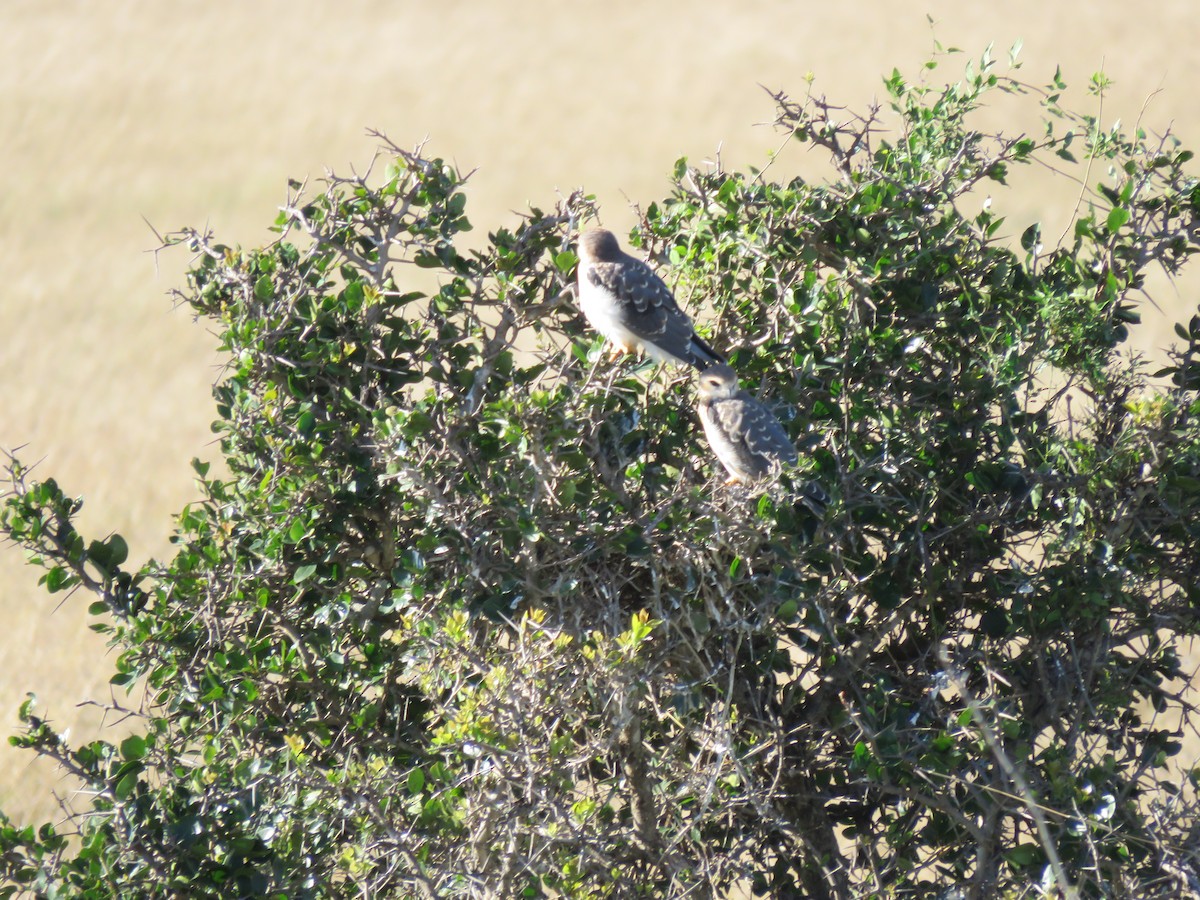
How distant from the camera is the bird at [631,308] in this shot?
423 cm

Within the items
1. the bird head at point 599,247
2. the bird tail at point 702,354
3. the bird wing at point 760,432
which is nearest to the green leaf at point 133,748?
the bird wing at point 760,432

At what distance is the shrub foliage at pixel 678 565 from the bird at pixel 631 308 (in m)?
0.11

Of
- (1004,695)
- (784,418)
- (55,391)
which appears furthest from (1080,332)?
(55,391)

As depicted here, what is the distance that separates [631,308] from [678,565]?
159 cm

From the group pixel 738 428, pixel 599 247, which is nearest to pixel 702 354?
pixel 738 428

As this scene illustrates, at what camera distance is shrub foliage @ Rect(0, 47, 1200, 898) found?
3.25m

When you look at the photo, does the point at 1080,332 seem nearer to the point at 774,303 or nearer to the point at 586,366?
the point at 774,303

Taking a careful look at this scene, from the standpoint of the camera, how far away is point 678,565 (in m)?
3.50

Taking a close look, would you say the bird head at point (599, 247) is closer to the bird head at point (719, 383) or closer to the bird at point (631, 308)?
the bird at point (631, 308)

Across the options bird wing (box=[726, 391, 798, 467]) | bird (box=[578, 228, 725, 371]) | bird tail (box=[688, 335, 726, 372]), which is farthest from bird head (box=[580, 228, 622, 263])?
bird wing (box=[726, 391, 798, 467])

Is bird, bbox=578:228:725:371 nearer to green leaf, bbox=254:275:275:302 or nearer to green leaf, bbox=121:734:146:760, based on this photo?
green leaf, bbox=254:275:275:302

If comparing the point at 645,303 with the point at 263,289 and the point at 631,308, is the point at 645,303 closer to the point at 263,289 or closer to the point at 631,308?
the point at 631,308

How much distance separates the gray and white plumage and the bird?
0.41 ft

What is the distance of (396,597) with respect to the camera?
3.51 m
